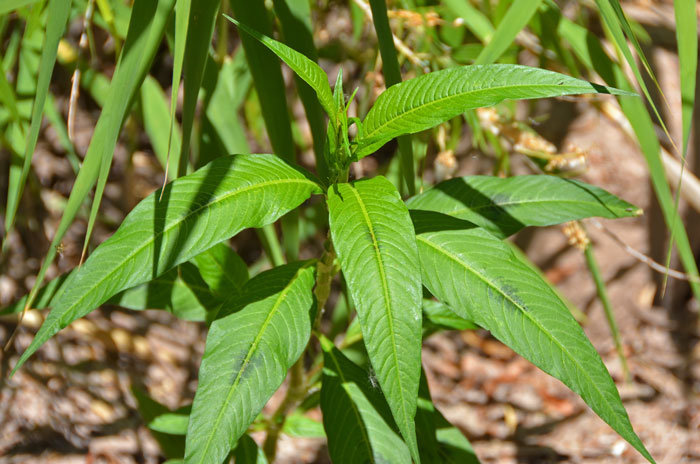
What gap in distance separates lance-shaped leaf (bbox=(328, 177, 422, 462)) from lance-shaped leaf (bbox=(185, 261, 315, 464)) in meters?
0.11

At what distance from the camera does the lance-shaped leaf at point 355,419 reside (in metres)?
0.63

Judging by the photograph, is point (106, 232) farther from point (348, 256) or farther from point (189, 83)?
point (348, 256)

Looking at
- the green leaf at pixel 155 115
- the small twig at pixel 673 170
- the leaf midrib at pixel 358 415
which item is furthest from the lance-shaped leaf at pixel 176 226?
the small twig at pixel 673 170

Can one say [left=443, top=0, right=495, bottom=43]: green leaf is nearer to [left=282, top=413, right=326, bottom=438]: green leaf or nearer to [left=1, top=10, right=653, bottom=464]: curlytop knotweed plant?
[left=1, top=10, right=653, bottom=464]: curlytop knotweed plant

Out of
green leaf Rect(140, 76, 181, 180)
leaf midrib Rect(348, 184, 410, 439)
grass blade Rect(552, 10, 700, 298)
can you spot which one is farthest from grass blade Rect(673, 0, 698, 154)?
green leaf Rect(140, 76, 181, 180)

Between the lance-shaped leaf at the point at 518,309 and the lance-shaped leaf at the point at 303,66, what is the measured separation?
5.7 inches

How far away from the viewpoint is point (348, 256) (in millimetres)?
475

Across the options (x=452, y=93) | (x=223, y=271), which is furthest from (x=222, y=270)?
(x=452, y=93)

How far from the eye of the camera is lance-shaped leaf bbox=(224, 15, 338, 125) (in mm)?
483

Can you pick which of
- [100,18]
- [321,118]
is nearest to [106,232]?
[100,18]

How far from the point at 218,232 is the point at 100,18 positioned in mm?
601

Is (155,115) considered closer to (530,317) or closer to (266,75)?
(266,75)

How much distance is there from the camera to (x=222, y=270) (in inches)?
27.6

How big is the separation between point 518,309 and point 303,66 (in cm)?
25
